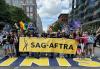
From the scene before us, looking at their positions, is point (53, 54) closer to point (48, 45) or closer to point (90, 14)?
point (48, 45)

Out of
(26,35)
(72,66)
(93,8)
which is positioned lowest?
(72,66)

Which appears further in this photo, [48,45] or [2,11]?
[2,11]

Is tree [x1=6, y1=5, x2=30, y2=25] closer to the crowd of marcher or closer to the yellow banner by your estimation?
the crowd of marcher

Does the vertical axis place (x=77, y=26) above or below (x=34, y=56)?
above

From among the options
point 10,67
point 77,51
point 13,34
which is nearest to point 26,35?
point 13,34

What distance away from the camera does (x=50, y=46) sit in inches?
859

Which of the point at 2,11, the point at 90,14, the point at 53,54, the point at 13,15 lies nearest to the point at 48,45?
the point at 53,54

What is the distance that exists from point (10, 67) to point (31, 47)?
5222 mm

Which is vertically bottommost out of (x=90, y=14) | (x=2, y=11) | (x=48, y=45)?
(x=48, y=45)

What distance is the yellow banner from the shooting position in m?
21.8

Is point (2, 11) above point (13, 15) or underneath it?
above

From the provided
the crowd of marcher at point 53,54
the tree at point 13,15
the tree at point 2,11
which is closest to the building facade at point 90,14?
the tree at point 13,15

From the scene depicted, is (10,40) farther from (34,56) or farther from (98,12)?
(98,12)

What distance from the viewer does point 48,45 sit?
21.8m
